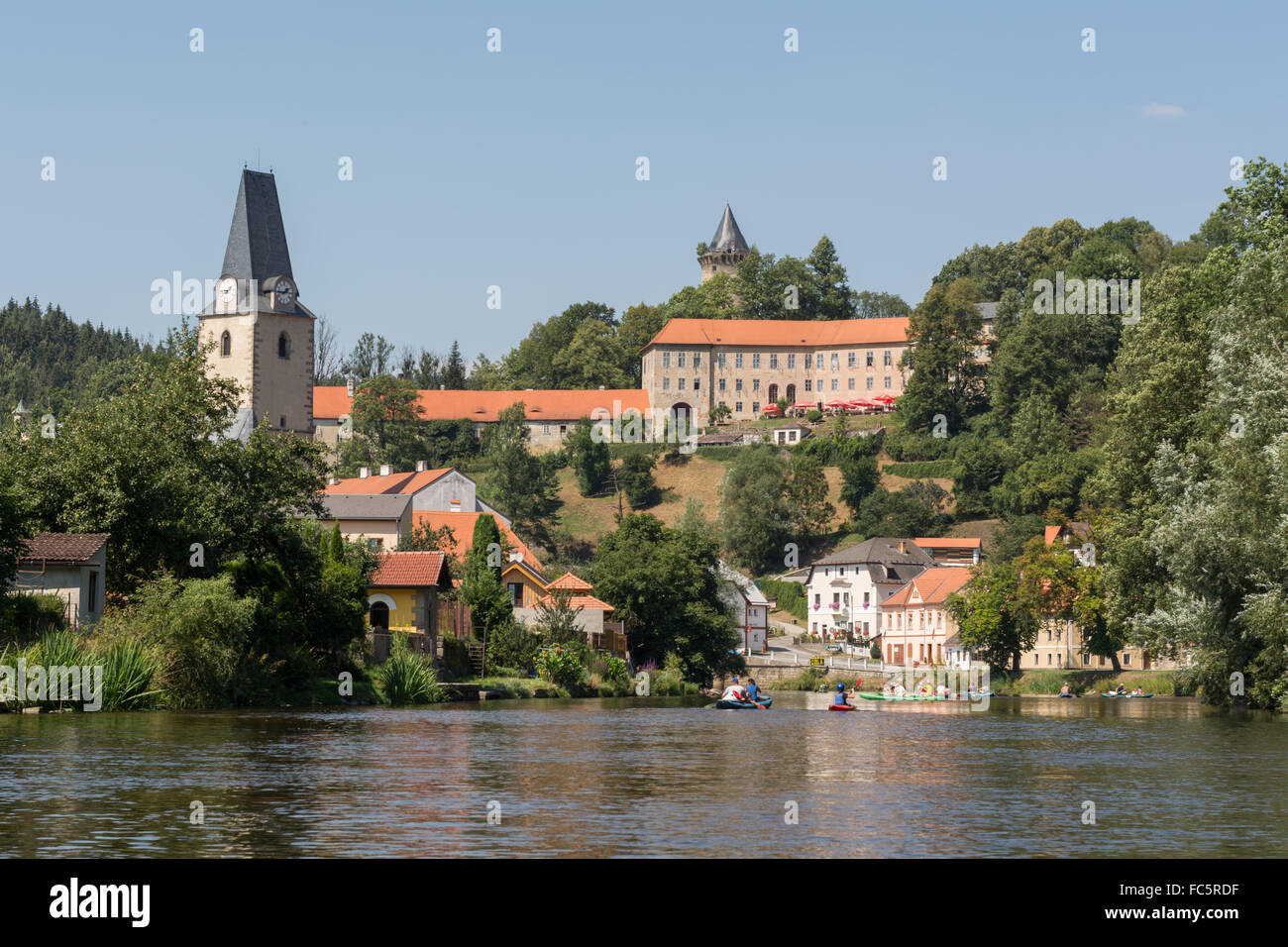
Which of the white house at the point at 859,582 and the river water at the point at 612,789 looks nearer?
the river water at the point at 612,789

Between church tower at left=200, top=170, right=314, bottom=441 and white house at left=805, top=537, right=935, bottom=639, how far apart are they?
54197 millimetres

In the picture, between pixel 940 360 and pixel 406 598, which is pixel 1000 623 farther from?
pixel 940 360

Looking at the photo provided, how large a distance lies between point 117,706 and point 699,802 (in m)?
23.4

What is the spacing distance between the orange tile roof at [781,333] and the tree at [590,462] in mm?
22850

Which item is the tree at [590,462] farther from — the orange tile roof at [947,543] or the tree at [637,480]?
the orange tile roof at [947,543]

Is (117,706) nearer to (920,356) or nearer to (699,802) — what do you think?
(699,802)

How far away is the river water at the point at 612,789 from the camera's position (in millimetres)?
18344

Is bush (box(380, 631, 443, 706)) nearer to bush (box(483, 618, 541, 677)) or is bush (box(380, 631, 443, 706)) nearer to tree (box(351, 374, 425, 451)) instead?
bush (box(483, 618, 541, 677))

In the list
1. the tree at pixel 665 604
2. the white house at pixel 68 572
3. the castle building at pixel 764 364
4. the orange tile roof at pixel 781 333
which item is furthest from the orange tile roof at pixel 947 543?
the white house at pixel 68 572

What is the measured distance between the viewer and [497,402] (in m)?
182

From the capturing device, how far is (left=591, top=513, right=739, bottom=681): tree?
8350 centimetres

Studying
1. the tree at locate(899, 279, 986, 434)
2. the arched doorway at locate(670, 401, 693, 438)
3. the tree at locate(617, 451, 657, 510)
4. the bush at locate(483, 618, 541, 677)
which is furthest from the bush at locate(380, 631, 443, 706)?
the arched doorway at locate(670, 401, 693, 438)
